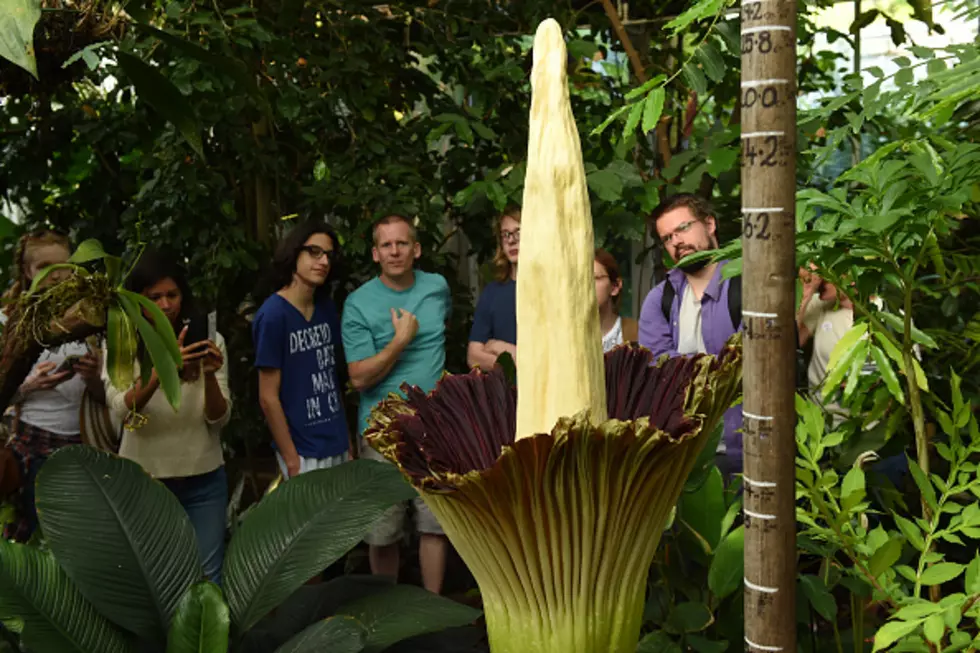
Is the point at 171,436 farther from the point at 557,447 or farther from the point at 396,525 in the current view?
Result: the point at 557,447

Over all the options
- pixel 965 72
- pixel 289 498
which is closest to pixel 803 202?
pixel 965 72

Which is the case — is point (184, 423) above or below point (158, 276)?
below

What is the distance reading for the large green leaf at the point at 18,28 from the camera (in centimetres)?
48

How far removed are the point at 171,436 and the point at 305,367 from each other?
366 millimetres

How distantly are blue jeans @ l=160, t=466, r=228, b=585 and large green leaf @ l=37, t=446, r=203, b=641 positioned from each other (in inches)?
39.8

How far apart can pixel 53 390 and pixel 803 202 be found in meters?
1.56

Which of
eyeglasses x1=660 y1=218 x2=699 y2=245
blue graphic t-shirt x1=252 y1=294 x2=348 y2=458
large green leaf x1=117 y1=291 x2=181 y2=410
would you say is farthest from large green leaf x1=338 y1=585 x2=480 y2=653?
blue graphic t-shirt x1=252 y1=294 x2=348 y2=458

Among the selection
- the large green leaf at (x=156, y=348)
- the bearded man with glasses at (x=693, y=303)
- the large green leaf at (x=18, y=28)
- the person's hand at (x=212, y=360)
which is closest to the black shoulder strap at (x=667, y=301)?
the bearded man with glasses at (x=693, y=303)

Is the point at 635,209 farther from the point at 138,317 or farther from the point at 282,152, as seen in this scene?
the point at 138,317

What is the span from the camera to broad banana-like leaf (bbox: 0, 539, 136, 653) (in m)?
0.80

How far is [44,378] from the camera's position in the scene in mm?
1863

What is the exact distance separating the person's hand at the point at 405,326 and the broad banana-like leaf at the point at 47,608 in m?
1.26

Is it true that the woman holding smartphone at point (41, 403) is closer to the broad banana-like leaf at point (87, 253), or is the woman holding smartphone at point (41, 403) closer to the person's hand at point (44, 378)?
the person's hand at point (44, 378)

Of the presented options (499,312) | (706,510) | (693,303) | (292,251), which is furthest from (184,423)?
(706,510)
